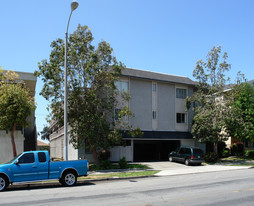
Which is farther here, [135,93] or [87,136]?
[135,93]

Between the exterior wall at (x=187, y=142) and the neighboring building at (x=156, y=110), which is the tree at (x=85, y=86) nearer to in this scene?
the neighboring building at (x=156, y=110)

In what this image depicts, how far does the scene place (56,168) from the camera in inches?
517

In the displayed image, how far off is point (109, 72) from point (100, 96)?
2.36m

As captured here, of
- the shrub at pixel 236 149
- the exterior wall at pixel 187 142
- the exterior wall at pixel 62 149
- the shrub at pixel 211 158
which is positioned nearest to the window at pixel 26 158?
the exterior wall at pixel 62 149

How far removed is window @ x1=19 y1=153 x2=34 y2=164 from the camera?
41.7ft

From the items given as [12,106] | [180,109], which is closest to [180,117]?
[180,109]

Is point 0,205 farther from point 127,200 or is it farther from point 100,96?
point 100,96

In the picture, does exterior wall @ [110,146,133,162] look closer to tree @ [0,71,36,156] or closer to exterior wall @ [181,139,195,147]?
exterior wall @ [181,139,195,147]

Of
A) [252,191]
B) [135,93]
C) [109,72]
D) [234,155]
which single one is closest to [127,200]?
[252,191]

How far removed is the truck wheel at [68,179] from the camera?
1330 cm

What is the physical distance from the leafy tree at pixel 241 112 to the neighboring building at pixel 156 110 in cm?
491

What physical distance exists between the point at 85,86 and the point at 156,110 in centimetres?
990

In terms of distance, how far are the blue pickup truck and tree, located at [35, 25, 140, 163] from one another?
293 inches

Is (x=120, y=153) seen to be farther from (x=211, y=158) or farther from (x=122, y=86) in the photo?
(x=211, y=158)
